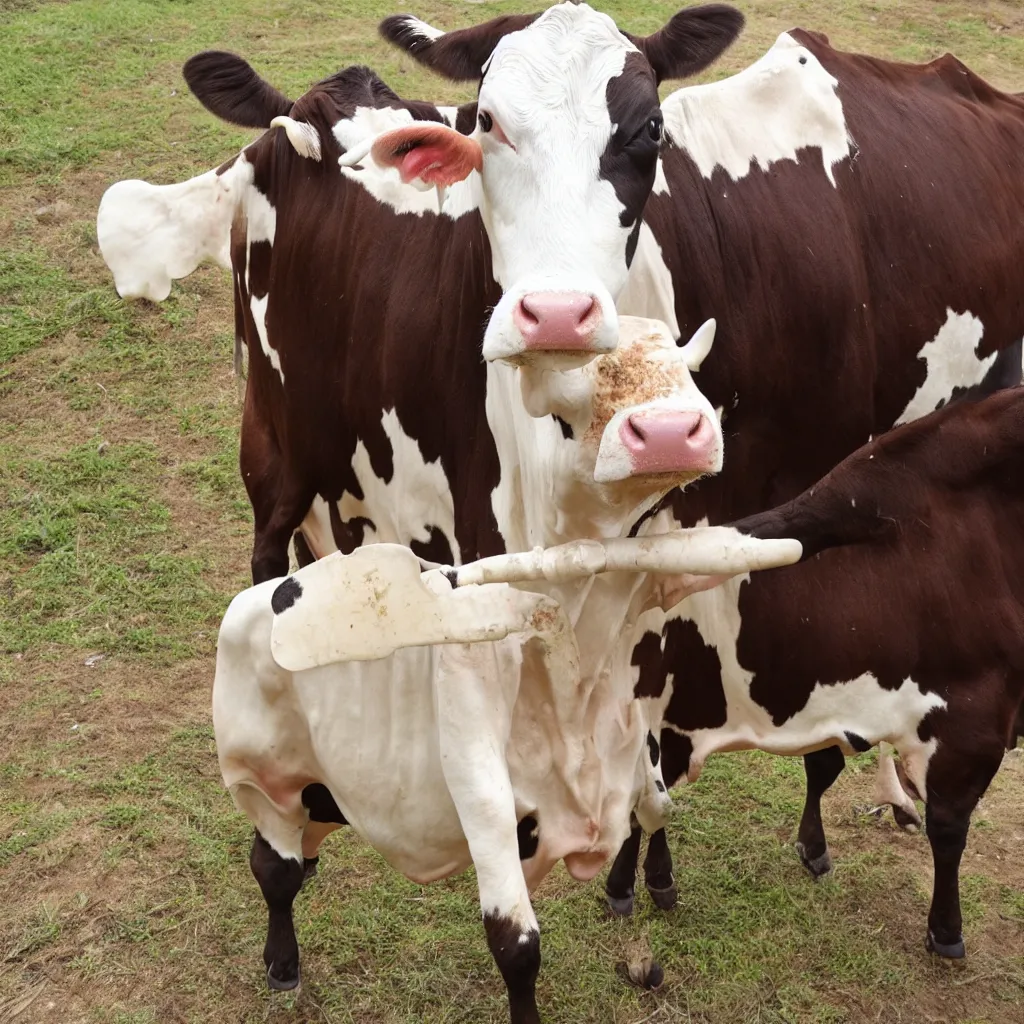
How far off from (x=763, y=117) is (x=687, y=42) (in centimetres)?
64

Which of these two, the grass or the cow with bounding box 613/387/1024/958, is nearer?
the cow with bounding box 613/387/1024/958

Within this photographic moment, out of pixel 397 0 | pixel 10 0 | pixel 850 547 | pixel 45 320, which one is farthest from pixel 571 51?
pixel 10 0

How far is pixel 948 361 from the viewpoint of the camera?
402 cm

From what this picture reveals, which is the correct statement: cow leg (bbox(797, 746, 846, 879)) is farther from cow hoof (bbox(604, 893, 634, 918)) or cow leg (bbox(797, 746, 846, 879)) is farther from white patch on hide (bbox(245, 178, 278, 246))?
white patch on hide (bbox(245, 178, 278, 246))

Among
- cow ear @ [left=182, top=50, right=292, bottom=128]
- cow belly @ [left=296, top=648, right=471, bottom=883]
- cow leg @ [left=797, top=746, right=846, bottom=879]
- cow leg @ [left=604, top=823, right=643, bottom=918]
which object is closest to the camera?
cow belly @ [left=296, top=648, right=471, bottom=883]

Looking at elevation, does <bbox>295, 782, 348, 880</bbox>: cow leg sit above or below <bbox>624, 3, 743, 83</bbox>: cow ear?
below

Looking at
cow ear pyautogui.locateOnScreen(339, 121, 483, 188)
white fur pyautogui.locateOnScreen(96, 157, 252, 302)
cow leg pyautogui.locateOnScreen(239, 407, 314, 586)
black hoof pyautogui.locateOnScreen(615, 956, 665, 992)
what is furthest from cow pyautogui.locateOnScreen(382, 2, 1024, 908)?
cow leg pyautogui.locateOnScreen(239, 407, 314, 586)

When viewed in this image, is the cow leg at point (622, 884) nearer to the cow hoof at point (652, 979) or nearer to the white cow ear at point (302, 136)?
the cow hoof at point (652, 979)

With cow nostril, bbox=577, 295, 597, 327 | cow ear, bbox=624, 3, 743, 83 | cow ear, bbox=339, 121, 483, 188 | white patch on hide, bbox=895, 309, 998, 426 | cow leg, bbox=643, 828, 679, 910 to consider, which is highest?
cow ear, bbox=624, 3, 743, 83

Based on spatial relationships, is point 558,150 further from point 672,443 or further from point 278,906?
point 278,906

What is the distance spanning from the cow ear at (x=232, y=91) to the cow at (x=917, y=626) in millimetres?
2197

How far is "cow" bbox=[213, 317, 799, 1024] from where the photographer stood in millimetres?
2578

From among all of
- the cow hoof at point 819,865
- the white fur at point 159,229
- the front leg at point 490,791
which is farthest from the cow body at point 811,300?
the white fur at point 159,229

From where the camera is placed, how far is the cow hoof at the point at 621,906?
393 cm
